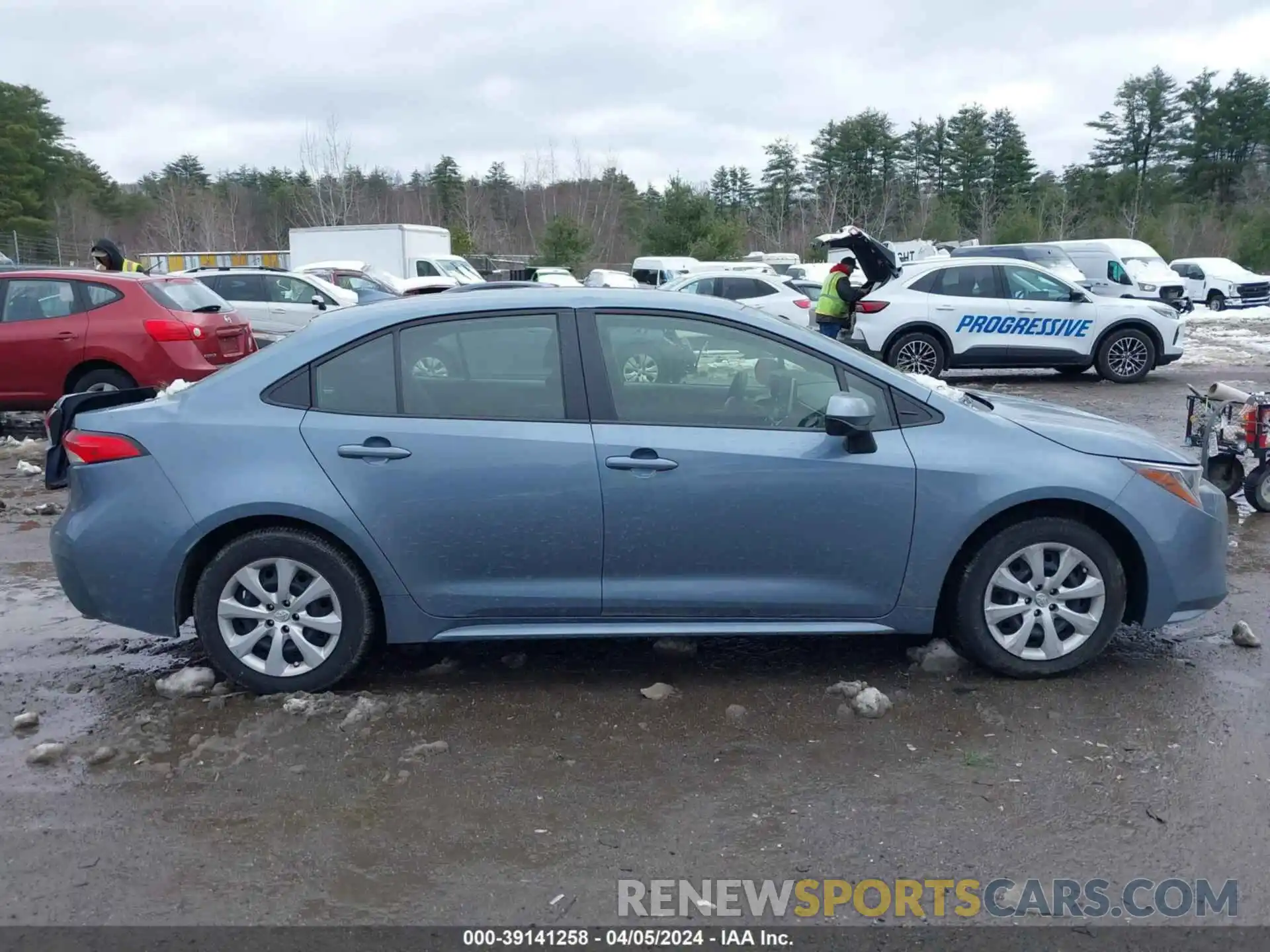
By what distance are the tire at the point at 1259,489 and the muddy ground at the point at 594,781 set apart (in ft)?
9.30

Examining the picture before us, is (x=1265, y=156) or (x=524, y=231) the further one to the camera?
(x=524, y=231)

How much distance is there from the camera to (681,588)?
436 centimetres

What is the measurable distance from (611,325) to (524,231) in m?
61.2

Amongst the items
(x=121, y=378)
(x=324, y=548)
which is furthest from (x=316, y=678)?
(x=121, y=378)

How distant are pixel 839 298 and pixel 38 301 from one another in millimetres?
8912

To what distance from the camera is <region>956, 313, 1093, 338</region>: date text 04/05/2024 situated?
1492cm

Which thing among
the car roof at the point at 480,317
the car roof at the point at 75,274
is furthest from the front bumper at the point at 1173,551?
the car roof at the point at 75,274

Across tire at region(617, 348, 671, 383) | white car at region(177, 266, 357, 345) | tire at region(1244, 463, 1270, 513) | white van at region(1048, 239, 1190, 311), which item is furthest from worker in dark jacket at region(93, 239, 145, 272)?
white van at region(1048, 239, 1190, 311)

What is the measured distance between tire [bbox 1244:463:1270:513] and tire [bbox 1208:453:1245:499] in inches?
7.5

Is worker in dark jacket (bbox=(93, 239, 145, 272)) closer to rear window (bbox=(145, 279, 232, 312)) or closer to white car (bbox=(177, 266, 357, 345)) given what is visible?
rear window (bbox=(145, 279, 232, 312))

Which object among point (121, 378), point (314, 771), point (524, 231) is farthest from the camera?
point (524, 231)

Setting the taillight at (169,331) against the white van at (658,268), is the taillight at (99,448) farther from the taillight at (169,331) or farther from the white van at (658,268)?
the white van at (658,268)

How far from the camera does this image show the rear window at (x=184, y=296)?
34.9 feet
